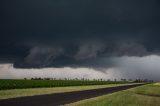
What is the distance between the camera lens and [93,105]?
90.2 feet

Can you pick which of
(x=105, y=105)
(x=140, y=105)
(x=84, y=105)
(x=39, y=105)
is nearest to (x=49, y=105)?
(x=39, y=105)

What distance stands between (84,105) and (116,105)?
371 cm

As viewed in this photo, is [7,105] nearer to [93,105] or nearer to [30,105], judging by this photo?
[30,105]

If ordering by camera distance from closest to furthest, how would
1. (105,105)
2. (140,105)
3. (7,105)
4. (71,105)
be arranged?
(7,105), (71,105), (105,105), (140,105)

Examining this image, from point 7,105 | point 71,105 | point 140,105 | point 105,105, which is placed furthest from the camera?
point 140,105

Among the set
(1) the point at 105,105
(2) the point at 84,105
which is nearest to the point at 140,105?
(1) the point at 105,105

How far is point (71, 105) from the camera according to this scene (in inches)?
1032

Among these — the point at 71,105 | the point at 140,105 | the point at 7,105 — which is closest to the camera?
the point at 7,105

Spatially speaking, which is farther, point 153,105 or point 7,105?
point 153,105

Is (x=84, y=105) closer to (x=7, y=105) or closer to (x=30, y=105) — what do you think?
(x=30, y=105)

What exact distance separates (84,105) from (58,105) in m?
3.21

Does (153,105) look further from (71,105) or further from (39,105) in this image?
(39,105)

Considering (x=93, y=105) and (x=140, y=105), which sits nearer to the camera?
(x=93, y=105)

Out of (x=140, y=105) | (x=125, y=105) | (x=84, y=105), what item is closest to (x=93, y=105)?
(x=84, y=105)
